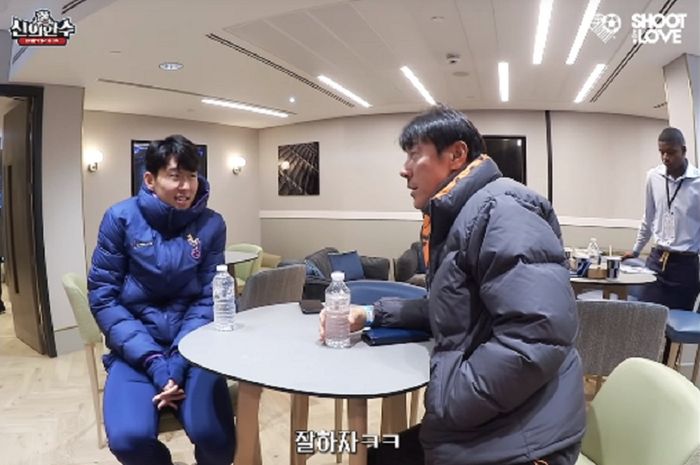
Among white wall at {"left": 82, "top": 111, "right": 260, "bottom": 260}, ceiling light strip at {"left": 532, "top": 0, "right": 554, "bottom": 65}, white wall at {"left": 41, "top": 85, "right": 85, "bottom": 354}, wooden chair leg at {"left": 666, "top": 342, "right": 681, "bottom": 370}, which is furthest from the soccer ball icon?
white wall at {"left": 82, "top": 111, "right": 260, "bottom": 260}

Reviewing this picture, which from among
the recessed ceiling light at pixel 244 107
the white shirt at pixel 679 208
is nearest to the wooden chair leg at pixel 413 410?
the white shirt at pixel 679 208

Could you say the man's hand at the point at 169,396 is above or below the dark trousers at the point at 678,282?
below

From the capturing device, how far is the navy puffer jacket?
185cm

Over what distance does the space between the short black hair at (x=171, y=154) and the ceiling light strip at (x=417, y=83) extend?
3.12 metres

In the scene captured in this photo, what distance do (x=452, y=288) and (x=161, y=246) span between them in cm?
119

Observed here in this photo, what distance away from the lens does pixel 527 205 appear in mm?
1152

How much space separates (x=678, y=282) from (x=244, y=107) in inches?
203

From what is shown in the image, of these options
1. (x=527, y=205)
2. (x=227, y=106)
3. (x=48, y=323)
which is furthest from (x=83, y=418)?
(x=227, y=106)

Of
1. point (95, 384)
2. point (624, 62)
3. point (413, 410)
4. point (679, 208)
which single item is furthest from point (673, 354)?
point (95, 384)

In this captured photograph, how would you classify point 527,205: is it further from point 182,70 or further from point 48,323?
point 48,323

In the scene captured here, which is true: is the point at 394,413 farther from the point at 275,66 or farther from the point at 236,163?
the point at 236,163

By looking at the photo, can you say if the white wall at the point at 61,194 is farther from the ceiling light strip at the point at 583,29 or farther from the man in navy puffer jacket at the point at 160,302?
the ceiling light strip at the point at 583,29

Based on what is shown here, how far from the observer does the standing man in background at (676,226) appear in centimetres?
332

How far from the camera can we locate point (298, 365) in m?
1.35
